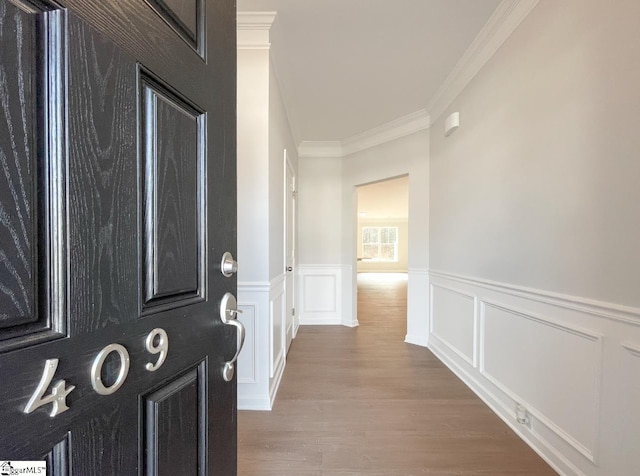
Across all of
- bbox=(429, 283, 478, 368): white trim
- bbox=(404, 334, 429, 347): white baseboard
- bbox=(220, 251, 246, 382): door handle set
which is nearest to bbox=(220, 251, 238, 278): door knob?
bbox=(220, 251, 246, 382): door handle set

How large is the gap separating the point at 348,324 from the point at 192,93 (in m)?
3.92

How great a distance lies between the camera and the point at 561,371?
5.17 ft

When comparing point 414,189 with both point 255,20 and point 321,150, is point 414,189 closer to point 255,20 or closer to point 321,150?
point 321,150

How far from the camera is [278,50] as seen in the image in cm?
232

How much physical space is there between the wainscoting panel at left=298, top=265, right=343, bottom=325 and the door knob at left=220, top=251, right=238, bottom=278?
11.3 feet

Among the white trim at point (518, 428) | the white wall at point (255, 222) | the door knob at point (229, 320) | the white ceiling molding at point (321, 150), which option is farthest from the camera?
the white ceiling molding at point (321, 150)

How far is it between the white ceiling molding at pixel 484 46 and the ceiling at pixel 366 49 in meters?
0.06

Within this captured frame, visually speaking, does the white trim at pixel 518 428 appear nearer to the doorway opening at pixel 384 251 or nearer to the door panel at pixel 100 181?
the doorway opening at pixel 384 251

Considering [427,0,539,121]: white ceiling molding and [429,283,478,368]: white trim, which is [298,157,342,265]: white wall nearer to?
[429,283,478,368]: white trim

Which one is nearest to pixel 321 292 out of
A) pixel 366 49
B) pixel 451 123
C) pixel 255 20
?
pixel 451 123

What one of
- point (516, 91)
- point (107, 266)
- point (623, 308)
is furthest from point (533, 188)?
point (107, 266)

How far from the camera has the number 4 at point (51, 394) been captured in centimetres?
39

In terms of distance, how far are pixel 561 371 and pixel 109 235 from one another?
2.05 meters

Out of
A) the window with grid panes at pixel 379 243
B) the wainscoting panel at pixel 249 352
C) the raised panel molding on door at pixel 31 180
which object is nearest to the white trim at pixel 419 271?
the wainscoting panel at pixel 249 352
